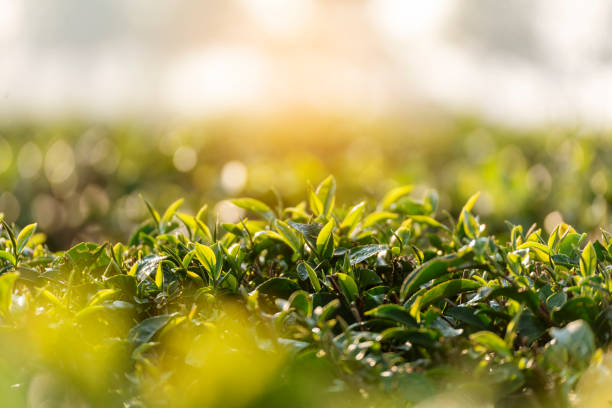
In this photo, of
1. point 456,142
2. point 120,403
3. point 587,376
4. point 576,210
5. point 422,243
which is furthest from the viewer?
point 456,142

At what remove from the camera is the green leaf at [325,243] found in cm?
167

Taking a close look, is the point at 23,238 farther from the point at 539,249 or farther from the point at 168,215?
the point at 539,249

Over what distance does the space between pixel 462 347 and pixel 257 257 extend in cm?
68

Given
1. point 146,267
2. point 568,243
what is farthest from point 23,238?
point 568,243

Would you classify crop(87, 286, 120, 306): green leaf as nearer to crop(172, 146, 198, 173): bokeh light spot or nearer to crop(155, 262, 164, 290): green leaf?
crop(155, 262, 164, 290): green leaf

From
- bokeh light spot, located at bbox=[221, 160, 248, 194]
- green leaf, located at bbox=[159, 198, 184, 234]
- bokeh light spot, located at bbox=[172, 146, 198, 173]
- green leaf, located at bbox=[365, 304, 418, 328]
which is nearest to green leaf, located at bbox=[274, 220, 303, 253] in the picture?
green leaf, located at bbox=[365, 304, 418, 328]

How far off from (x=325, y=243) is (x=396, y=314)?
13.7 inches

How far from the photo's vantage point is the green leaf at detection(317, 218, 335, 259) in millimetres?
1675

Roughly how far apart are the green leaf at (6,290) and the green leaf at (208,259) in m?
0.43

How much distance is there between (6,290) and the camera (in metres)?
1.38

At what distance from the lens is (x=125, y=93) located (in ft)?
34.1

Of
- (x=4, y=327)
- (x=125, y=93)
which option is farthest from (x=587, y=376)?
(x=125, y=93)

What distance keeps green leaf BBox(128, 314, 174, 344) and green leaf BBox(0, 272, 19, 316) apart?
0.27m

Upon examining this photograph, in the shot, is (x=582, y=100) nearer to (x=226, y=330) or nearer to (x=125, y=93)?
(x=226, y=330)
